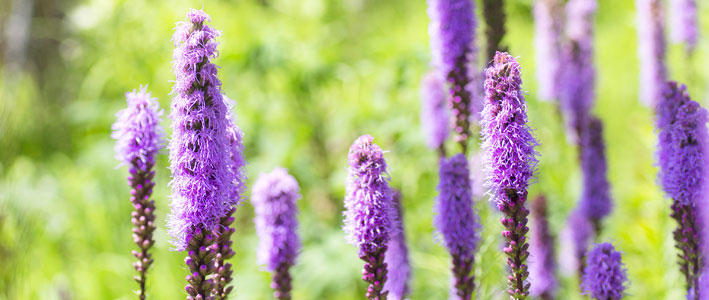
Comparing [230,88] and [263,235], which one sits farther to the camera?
Result: [230,88]

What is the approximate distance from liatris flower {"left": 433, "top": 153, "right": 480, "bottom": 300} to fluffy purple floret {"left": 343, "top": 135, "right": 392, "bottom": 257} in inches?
13.1

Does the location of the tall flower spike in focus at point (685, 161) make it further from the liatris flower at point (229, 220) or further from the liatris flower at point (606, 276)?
the liatris flower at point (229, 220)

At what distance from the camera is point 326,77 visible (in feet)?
15.9

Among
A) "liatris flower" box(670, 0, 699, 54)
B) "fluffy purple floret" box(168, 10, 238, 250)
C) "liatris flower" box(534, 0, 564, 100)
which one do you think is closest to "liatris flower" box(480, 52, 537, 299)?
"fluffy purple floret" box(168, 10, 238, 250)

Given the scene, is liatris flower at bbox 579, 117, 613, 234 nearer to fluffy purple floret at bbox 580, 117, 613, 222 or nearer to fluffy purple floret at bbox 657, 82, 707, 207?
fluffy purple floret at bbox 580, 117, 613, 222

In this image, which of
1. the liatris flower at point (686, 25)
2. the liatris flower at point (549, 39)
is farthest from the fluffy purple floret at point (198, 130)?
the liatris flower at point (686, 25)

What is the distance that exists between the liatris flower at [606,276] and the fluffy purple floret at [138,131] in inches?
64.2

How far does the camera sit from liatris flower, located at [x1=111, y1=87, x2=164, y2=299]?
251 cm

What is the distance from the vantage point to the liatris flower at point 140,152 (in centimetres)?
251

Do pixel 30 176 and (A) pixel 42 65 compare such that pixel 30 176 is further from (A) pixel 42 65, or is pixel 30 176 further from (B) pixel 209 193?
(B) pixel 209 193

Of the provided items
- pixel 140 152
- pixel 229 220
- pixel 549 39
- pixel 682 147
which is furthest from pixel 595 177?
pixel 140 152

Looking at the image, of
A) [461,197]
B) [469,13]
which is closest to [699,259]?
[461,197]

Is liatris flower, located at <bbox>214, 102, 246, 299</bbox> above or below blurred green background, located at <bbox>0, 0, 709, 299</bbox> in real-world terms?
below

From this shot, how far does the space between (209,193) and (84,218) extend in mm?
5021
